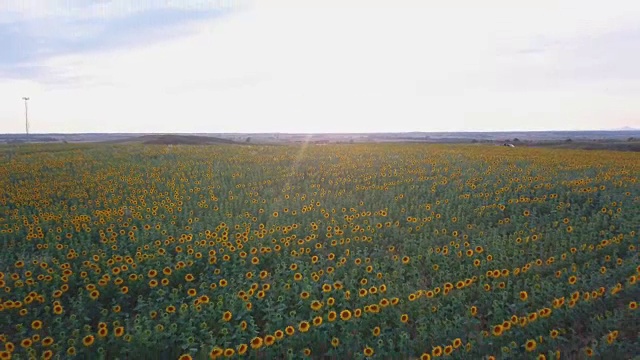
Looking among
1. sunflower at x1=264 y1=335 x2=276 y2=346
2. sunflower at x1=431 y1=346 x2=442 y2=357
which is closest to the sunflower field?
sunflower at x1=431 y1=346 x2=442 y2=357

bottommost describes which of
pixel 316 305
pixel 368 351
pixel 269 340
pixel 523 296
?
pixel 368 351

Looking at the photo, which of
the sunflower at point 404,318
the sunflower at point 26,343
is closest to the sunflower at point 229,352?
the sunflower at point 404,318

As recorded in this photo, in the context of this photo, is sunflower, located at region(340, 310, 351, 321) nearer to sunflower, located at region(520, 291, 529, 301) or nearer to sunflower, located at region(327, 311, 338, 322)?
sunflower, located at region(327, 311, 338, 322)

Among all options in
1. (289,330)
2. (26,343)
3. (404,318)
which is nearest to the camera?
(26,343)

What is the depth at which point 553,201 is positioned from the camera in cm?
1085

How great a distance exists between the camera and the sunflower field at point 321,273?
488 cm

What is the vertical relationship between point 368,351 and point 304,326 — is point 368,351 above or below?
below

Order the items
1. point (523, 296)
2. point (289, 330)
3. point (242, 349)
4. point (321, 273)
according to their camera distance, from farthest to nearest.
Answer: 1. point (321, 273)
2. point (523, 296)
3. point (289, 330)
4. point (242, 349)

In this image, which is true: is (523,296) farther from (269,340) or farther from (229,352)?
(229,352)

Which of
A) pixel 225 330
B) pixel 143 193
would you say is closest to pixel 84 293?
pixel 225 330

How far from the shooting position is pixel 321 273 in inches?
263

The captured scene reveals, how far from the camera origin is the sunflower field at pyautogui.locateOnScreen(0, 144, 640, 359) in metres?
4.88

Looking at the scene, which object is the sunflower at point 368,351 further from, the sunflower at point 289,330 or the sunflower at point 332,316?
the sunflower at point 289,330

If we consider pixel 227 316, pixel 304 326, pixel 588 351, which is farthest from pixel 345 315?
pixel 588 351
